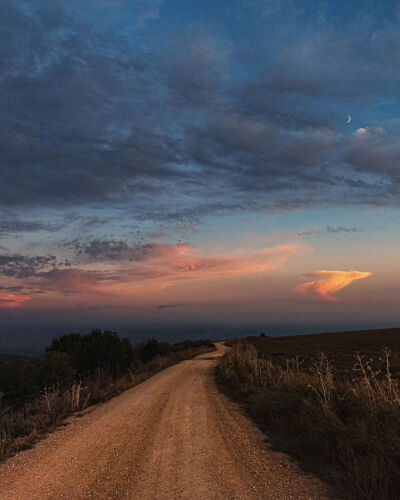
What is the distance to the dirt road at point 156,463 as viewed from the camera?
5934 mm

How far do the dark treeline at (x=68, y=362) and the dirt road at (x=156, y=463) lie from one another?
6.07 meters

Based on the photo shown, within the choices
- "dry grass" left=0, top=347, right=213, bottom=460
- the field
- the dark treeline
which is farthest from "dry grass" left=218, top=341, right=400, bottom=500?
the dark treeline

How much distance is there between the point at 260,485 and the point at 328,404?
3.74 metres

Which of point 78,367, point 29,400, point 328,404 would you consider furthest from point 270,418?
point 78,367

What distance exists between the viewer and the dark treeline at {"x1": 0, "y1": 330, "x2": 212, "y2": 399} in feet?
64.5

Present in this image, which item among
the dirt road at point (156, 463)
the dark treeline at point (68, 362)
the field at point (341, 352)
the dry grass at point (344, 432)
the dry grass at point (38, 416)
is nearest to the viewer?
the dry grass at point (344, 432)

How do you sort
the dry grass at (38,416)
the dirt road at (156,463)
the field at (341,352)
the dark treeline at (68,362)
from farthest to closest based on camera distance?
the field at (341,352), the dark treeline at (68,362), the dry grass at (38,416), the dirt road at (156,463)

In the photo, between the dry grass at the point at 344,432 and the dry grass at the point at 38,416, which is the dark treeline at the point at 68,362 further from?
the dry grass at the point at 344,432

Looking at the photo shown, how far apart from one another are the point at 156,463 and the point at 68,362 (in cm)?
1696

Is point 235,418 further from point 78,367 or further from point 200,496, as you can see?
point 78,367

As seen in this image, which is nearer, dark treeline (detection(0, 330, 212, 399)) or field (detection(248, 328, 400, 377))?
dark treeline (detection(0, 330, 212, 399))

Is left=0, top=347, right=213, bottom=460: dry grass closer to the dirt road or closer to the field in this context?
the dirt road

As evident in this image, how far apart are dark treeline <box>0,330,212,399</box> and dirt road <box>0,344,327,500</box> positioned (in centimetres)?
607

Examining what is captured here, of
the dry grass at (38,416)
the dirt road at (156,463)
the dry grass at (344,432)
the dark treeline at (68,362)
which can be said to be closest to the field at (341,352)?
the dry grass at (344,432)
